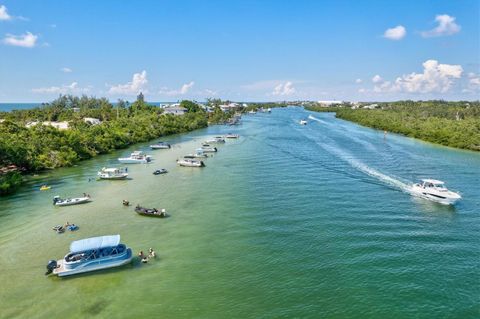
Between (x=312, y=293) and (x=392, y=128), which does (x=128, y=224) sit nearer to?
(x=312, y=293)

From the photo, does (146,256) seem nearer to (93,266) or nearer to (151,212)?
(93,266)

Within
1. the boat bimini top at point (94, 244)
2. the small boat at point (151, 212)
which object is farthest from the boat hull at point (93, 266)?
the small boat at point (151, 212)

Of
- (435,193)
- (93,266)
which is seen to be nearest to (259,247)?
(93,266)

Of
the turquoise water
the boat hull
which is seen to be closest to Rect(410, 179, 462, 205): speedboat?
the turquoise water

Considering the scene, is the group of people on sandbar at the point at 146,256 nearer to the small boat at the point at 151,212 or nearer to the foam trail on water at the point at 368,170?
the small boat at the point at 151,212

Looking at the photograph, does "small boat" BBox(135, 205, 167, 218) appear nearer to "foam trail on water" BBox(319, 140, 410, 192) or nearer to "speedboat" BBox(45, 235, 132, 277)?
"speedboat" BBox(45, 235, 132, 277)
